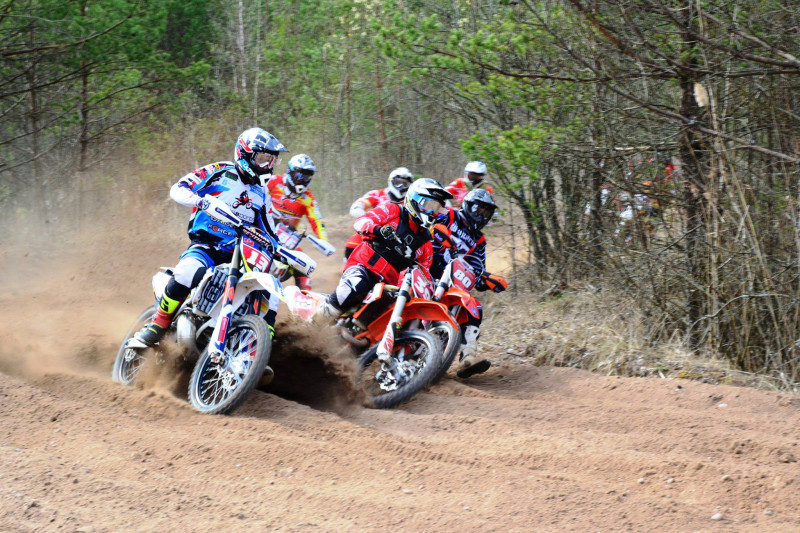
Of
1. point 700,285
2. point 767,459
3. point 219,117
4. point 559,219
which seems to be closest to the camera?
point 767,459

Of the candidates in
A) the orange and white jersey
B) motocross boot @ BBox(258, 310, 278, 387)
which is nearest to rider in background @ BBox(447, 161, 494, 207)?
the orange and white jersey

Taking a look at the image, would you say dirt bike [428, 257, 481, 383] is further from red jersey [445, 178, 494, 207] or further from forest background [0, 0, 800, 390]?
red jersey [445, 178, 494, 207]

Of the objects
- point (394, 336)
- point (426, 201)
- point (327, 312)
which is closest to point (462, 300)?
point (394, 336)

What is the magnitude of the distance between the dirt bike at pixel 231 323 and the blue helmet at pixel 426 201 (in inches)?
64.8

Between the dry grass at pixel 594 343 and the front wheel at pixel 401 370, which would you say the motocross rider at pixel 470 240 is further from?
the front wheel at pixel 401 370

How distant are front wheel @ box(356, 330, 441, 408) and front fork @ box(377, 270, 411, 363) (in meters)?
0.13

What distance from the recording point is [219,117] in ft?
69.3

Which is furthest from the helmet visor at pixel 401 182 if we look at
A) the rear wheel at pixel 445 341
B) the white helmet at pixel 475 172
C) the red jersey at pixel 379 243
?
the rear wheel at pixel 445 341

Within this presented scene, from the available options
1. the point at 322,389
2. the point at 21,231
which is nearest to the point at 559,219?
the point at 322,389

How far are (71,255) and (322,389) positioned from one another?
913 centimetres

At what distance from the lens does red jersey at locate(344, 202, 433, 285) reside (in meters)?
7.85

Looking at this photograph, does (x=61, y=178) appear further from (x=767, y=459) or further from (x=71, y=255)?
(x=767, y=459)

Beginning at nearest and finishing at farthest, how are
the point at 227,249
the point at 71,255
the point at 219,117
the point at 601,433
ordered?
the point at 601,433, the point at 227,249, the point at 71,255, the point at 219,117

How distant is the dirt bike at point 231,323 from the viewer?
601 centimetres
